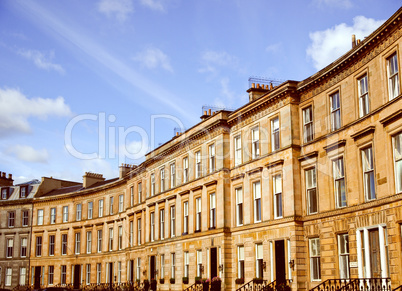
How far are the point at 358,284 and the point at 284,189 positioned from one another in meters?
9.02

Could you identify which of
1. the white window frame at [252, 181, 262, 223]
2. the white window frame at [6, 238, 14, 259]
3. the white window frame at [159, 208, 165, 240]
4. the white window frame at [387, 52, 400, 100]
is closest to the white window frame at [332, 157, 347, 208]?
the white window frame at [387, 52, 400, 100]

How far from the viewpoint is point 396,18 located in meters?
23.8

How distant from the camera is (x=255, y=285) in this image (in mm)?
34031

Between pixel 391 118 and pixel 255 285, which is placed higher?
pixel 391 118

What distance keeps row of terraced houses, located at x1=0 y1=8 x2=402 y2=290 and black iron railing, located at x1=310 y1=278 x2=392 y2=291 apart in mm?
363

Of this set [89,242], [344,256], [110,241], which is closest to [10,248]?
[89,242]

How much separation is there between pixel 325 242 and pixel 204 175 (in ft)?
47.5

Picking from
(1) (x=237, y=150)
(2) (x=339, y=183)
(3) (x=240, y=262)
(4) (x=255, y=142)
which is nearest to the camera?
(2) (x=339, y=183)

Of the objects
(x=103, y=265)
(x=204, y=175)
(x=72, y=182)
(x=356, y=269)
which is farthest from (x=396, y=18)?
(x=72, y=182)

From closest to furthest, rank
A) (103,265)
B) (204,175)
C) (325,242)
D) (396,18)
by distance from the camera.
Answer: (396,18) < (325,242) < (204,175) < (103,265)

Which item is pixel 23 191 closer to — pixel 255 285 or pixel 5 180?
pixel 5 180

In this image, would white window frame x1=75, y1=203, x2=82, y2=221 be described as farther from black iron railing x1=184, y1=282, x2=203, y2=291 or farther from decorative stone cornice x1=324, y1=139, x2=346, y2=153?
decorative stone cornice x1=324, y1=139, x2=346, y2=153

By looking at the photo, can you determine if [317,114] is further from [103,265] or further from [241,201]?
[103,265]

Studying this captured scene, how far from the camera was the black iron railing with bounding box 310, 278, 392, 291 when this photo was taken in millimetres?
23875
